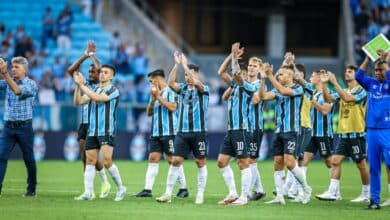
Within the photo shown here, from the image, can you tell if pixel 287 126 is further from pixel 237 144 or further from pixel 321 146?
pixel 321 146

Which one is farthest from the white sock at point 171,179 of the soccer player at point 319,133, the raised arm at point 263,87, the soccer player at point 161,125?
the soccer player at point 319,133

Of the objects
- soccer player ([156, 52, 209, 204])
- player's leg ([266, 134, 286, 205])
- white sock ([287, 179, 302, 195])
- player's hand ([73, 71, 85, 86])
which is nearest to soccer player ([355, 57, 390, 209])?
player's leg ([266, 134, 286, 205])

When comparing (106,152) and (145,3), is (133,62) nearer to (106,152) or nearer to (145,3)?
(145,3)

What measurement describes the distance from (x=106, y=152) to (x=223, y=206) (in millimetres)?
2457

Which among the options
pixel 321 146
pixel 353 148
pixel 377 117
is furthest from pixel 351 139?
pixel 377 117

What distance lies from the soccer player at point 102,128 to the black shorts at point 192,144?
4.01 feet

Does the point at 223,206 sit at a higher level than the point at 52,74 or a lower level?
lower

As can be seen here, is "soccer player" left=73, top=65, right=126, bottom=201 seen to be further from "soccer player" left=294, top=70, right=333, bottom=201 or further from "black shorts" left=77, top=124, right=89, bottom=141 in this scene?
"soccer player" left=294, top=70, right=333, bottom=201

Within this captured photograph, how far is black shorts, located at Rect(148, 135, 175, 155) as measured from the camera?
2223 centimetres

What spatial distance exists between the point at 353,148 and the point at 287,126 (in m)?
1.77

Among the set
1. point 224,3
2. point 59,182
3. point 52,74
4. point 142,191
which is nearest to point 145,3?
point 224,3

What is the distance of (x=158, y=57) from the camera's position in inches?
1670

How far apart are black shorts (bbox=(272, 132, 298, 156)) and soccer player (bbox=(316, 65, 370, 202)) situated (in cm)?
138

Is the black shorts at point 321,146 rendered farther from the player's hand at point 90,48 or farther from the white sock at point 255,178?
the player's hand at point 90,48
